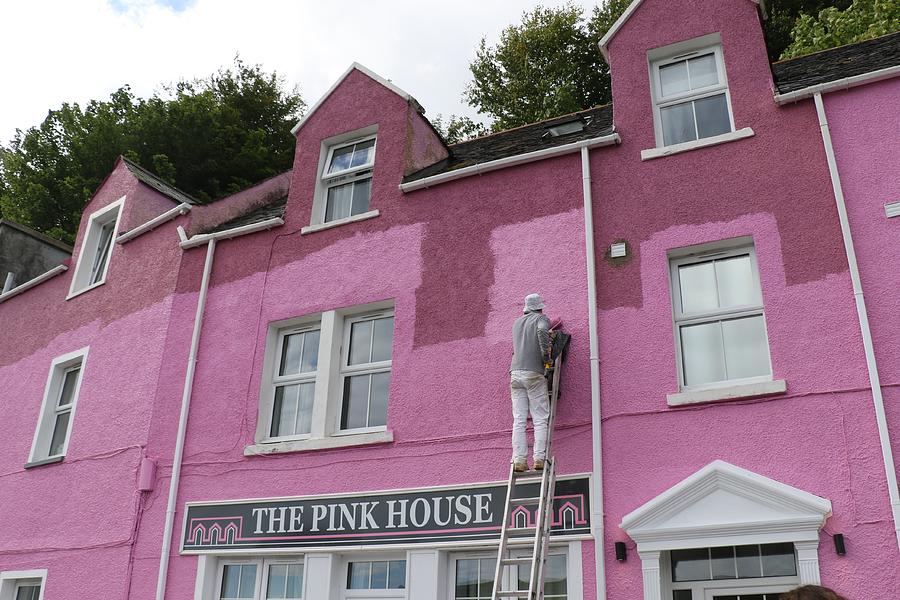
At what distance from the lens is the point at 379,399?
10.4 metres

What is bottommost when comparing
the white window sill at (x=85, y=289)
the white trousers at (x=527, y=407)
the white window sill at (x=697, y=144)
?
the white trousers at (x=527, y=407)

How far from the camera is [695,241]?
891cm

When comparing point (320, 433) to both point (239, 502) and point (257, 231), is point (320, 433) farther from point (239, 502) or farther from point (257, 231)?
point (257, 231)

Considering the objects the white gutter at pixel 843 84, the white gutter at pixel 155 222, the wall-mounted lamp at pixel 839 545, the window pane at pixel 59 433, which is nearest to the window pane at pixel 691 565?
the wall-mounted lamp at pixel 839 545

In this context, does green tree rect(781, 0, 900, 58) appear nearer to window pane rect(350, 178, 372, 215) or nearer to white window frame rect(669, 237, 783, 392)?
white window frame rect(669, 237, 783, 392)

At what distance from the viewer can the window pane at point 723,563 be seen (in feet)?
25.2

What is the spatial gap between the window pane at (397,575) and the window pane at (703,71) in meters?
6.75

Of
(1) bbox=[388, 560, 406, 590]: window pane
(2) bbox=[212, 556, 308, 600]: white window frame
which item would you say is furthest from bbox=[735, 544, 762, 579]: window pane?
(2) bbox=[212, 556, 308, 600]: white window frame

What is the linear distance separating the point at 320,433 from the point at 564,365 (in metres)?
3.30

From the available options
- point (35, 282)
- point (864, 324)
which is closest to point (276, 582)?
point (864, 324)

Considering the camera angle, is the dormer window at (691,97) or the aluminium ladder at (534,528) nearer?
the aluminium ladder at (534,528)

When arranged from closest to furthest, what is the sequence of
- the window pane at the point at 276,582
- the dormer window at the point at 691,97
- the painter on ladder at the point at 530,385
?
the painter on ladder at the point at 530,385 < the dormer window at the point at 691,97 < the window pane at the point at 276,582

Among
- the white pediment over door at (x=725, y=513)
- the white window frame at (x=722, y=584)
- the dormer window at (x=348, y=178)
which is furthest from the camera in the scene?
the dormer window at (x=348, y=178)

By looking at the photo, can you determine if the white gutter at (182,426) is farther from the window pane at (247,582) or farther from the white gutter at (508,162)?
the white gutter at (508,162)
